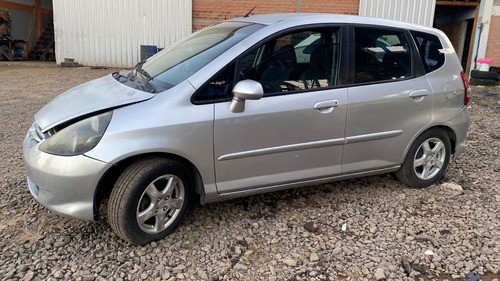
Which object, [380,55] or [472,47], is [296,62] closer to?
[380,55]

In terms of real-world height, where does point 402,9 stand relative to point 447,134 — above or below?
above

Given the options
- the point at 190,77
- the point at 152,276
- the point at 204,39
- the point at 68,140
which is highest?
the point at 204,39

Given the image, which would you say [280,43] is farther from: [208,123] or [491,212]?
[491,212]

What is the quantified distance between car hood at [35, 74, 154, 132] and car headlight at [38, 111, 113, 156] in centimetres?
8

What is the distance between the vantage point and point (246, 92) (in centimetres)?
300

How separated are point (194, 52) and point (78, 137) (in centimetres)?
126

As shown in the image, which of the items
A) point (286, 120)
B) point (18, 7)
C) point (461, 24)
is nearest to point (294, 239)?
point (286, 120)

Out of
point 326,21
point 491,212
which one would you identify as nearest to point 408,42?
point 326,21

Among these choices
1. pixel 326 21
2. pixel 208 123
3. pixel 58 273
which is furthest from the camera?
pixel 326 21

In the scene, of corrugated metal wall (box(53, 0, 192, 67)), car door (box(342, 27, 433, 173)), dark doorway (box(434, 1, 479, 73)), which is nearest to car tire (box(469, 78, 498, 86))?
dark doorway (box(434, 1, 479, 73))

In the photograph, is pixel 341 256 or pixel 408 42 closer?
pixel 341 256

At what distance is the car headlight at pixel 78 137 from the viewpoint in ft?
9.21

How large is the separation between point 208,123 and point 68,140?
0.97 metres

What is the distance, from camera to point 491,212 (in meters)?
3.82
